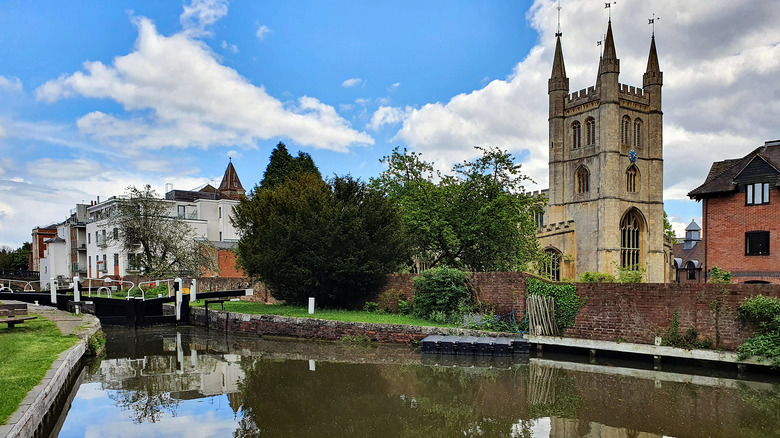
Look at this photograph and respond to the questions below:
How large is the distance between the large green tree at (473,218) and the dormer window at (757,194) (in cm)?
981

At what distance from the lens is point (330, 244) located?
73.1 feet

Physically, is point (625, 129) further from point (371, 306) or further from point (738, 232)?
point (371, 306)

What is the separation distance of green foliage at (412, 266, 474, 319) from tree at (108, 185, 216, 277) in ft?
75.3

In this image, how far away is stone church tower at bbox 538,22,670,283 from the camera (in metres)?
48.3

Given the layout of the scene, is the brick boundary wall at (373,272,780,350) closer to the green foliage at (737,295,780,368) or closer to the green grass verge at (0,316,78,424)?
the green foliage at (737,295,780,368)

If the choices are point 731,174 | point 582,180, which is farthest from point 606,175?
point 731,174

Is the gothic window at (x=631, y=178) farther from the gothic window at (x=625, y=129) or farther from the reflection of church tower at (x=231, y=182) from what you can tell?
the reflection of church tower at (x=231, y=182)

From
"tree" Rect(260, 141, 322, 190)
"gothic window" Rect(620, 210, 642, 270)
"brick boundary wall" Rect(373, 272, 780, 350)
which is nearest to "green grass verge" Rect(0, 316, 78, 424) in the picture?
"brick boundary wall" Rect(373, 272, 780, 350)

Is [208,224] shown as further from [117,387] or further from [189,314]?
[117,387]

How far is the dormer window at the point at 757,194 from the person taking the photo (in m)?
24.0

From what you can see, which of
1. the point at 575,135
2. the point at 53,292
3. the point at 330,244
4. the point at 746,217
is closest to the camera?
the point at 330,244

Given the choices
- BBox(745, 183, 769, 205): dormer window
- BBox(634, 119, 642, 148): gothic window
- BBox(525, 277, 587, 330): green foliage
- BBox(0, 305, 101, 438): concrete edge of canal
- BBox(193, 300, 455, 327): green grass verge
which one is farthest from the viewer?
Answer: BBox(634, 119, 642, 148): gothic window

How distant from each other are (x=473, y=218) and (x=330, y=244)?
752 cm

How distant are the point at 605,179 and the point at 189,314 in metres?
37.3
